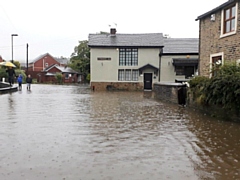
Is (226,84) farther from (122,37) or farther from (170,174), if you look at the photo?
(122,37)

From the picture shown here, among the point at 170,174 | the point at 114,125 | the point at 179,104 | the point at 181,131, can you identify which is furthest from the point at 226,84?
the point at 170,174

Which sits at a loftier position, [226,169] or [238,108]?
[238,108]

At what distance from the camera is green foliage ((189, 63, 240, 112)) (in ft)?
31.1

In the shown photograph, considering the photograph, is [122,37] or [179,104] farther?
[122,37]

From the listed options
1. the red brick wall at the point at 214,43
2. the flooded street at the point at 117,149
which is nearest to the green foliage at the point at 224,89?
the flooded street at the point at 117,149

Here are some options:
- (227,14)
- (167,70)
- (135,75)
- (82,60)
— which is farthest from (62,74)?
(227,14)

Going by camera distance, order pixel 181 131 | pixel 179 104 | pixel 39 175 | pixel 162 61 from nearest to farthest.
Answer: pixel 39 175 → pixel 181 131 → pixel 179 104 → pixel 162 61

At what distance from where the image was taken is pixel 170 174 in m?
4.59

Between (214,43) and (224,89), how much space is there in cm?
733

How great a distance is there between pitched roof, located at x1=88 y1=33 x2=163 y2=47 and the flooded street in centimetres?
2205

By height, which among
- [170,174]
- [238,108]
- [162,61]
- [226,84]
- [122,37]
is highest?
[122,37]

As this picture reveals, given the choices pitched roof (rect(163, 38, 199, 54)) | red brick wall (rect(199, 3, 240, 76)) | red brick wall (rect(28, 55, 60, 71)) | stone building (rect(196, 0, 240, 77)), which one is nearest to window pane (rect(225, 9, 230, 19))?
stone building (rect(196, 0, 240, 77))

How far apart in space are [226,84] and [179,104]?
519cm

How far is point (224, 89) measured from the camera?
982 centimetres
